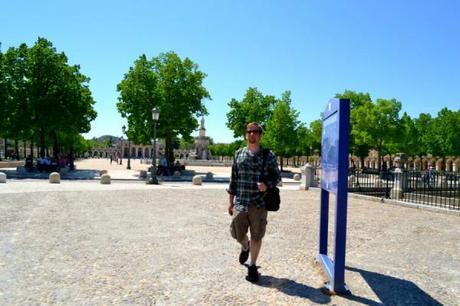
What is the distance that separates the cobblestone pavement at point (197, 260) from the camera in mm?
5852

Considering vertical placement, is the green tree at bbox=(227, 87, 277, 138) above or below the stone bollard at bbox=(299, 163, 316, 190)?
above

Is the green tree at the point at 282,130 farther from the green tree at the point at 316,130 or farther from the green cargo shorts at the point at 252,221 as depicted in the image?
the green cargo shorts at the point at 252,221

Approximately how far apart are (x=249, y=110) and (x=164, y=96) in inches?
783

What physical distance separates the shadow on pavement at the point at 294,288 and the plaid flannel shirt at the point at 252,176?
3.48ft

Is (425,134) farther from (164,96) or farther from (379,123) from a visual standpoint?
(164,96)

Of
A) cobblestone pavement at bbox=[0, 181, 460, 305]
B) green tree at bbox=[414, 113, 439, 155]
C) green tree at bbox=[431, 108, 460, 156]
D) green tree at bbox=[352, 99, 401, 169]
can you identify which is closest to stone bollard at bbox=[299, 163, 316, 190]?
cobblestone pavement at bbox=[0, 181, 460, 305]

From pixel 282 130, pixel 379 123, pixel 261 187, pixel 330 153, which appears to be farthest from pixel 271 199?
pixel 379 123

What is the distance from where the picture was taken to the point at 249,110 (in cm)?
6062

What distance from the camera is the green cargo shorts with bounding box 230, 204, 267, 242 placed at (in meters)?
6.41

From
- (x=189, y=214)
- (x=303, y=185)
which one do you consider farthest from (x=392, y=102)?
(x=189, y=214)

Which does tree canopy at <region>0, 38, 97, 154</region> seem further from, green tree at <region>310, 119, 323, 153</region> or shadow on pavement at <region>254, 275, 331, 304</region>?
green tree at <region>310, 119, 323, 153</region>

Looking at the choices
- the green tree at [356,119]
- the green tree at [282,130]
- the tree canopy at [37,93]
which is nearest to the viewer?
the tree canopy at [37,93]

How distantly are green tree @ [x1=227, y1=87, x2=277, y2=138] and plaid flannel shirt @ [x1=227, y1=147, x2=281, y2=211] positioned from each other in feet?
176

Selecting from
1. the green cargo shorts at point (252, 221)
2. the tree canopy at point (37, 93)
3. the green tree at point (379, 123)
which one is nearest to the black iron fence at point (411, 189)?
the green cargo shorts at point (252, 221)
